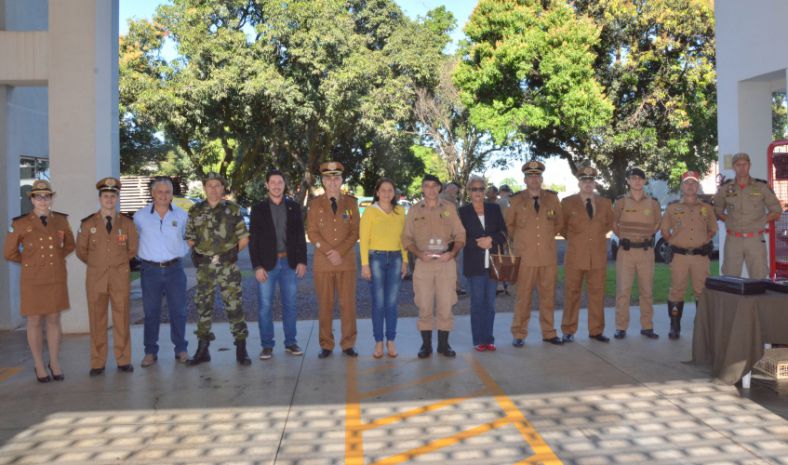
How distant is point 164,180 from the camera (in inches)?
260

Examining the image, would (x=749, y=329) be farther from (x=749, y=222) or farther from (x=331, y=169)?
(x=331, y=169)

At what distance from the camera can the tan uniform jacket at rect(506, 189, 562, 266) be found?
6941mm

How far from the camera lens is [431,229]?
6566 mm

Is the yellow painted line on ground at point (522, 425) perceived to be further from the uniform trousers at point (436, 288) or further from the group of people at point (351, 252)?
the group of people at point (351, 252)

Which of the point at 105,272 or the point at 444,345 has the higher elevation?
the point at 105,272

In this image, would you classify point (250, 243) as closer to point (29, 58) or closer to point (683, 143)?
point (29, 58)

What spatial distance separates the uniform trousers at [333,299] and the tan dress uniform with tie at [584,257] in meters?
2.31

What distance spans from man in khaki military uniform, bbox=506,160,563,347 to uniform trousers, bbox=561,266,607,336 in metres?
0.24

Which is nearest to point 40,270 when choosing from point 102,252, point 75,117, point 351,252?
point 102,252

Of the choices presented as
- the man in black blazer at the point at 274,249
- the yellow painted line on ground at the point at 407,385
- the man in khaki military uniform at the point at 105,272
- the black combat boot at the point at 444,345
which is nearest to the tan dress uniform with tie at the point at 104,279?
the man in khaki military uniform at the point at 105,272

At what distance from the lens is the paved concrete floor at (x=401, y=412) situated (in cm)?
416

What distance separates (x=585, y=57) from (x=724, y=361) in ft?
64.8

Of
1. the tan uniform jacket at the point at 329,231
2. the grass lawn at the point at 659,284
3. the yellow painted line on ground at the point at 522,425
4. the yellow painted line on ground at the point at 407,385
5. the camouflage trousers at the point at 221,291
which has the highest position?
the tan uniform jacket at the point at 329,231

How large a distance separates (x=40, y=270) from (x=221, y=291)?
1.56m
